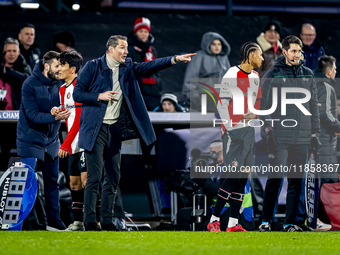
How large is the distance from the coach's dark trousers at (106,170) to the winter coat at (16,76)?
258 centimetres

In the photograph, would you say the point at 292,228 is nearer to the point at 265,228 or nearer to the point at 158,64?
the point at 265,228

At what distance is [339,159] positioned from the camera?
17.9 feet

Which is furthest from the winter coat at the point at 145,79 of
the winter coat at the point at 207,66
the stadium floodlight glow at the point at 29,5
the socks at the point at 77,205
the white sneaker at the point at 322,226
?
the stadium floodlight glow at the point at 29,5

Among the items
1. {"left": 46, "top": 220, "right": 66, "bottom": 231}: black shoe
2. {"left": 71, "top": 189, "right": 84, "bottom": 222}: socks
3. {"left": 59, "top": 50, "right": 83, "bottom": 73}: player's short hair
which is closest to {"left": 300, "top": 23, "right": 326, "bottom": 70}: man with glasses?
{"left": 59, "top": 50, "right": 83, "bottom": 73}: player's short hair

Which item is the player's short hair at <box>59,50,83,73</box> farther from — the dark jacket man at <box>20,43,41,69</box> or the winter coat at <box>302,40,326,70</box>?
the winter coat at <box>302,40,326,70</box>

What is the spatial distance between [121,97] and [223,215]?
177 centimetres

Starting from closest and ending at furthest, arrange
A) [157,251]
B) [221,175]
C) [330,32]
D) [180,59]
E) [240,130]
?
[157,251], [180,59], [240,130], [221,175], [330,32]

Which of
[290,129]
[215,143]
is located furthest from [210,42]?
[290,129]

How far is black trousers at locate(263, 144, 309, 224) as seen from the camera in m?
4.65

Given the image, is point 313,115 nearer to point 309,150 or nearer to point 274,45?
point 309,150

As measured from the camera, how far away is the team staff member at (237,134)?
448 cm

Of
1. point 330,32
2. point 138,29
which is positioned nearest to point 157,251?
point 138,29

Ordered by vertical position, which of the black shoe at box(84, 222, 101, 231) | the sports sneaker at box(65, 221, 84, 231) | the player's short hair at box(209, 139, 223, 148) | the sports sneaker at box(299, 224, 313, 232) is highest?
the player's short hair at box(209, 139, 223, 148)

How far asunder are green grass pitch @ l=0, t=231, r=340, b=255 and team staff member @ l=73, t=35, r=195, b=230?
43 cm
